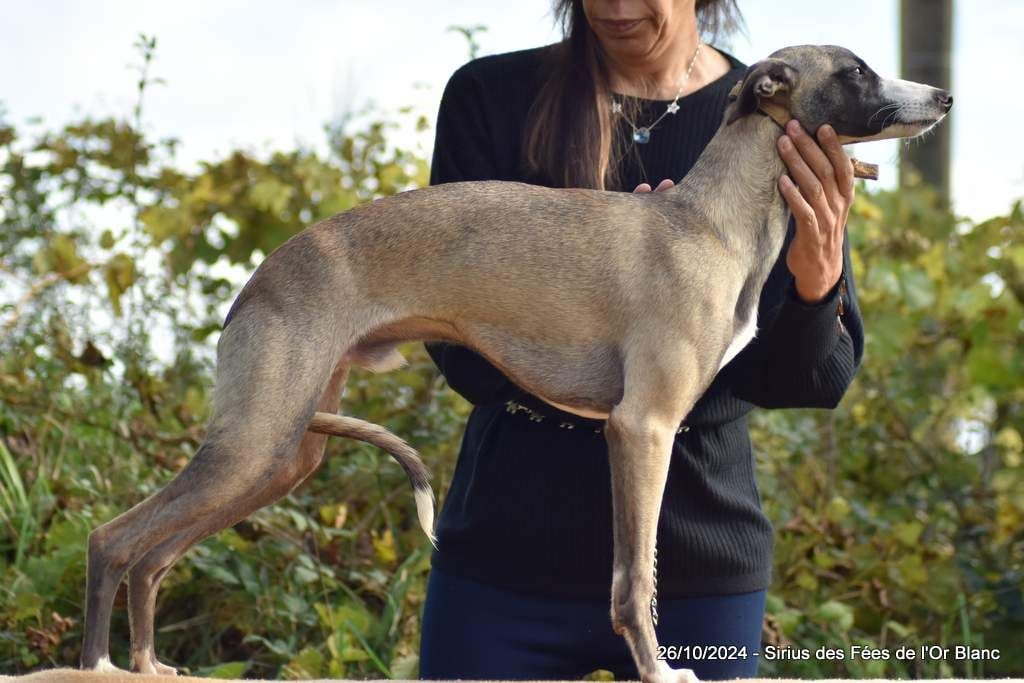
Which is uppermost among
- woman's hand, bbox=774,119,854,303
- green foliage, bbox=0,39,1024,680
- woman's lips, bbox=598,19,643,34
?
woman's lips, bbox=598,19,643,34

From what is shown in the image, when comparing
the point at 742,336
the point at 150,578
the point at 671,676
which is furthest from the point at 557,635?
the point at 150,578

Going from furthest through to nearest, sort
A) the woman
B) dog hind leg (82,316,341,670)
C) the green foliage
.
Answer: the green foliage
the woman
dog hind leg (82,316,341,670)

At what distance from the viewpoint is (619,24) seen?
2.82 meters

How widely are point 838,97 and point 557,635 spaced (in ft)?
4.52

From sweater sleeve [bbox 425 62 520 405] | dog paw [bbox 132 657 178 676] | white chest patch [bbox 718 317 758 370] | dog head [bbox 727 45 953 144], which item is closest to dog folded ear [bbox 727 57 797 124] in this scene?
dog head [bbox 727 45 953 144]

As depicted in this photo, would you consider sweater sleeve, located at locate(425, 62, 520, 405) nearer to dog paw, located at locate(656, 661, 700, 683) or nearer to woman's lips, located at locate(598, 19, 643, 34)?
woman's lips, located at locate(598, 19, 643, 34)

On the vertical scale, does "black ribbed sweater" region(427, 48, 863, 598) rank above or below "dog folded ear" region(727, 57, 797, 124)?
below

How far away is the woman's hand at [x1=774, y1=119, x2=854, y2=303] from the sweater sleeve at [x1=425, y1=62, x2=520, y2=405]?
0.80m

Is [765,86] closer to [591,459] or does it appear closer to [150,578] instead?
[591,459]

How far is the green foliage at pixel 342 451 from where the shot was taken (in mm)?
4176

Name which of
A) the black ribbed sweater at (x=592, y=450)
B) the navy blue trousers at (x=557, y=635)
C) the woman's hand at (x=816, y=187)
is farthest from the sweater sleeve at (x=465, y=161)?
the woman's hand at (x=816, y=187)

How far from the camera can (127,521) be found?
2117 mm

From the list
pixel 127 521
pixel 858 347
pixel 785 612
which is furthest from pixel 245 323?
pixel 785 612

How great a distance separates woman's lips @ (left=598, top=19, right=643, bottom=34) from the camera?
2.81 m
